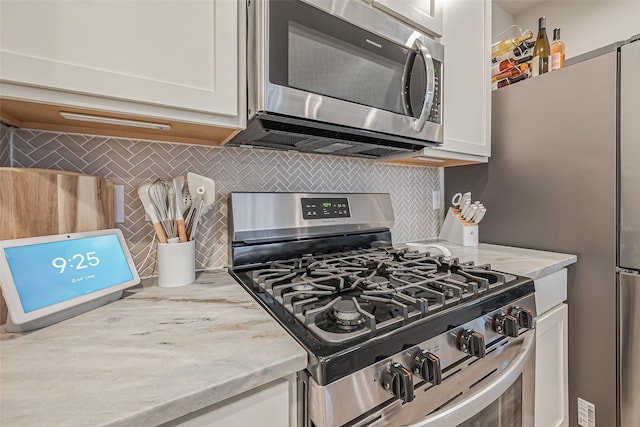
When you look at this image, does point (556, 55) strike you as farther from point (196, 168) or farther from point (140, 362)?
point (140, 362)

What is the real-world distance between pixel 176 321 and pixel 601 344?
5.12 ft

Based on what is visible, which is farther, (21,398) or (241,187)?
(241,187)

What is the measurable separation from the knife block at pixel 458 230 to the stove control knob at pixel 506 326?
2.76 feet

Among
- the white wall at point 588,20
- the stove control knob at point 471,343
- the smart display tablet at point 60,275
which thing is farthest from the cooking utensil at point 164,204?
the white wall at point 588,20

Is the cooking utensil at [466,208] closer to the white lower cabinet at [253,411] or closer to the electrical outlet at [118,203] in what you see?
the white lower cabinet at [253,411]

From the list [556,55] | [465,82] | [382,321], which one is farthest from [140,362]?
[556,55]

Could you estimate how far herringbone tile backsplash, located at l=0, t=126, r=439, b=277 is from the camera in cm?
83

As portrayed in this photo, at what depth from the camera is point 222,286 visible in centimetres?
86

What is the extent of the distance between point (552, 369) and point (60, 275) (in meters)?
1.60

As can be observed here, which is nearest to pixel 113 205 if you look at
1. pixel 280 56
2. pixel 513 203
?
pixel 280 56

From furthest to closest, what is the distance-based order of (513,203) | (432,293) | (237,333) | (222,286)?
1. (513,203)
2. (222,286)
3. (432,293)
4. (237,333)

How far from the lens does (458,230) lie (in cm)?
159

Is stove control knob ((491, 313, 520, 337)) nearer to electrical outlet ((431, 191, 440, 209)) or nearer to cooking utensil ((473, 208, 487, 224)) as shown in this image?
cooking utensil ((473, 208, 487, 224))

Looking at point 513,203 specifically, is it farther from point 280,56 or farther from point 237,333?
point 237,333
